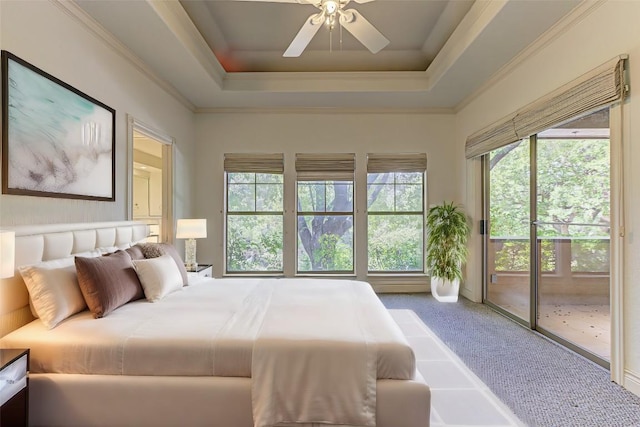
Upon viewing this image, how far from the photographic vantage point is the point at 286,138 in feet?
15.9

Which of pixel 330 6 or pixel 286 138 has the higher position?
pixel 330 6

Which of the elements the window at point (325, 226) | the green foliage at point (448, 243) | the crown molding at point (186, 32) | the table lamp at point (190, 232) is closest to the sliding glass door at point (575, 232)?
the green foliage at point (448, 243)

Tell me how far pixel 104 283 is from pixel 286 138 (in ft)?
10.9

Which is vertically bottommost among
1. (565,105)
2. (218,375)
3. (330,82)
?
(218,375)

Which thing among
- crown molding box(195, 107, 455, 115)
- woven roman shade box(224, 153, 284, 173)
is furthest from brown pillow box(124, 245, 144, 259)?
crown molding box(195, 107, 455, 115)

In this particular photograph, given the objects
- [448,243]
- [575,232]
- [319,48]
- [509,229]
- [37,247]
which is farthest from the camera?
[448,243]

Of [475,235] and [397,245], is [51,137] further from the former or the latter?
[475,235]

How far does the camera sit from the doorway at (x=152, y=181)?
153 inches

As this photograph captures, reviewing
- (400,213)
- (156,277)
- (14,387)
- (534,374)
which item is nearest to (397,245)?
(400,213)

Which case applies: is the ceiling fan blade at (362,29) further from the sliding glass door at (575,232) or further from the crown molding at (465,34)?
the sliding glass door at (575,232)

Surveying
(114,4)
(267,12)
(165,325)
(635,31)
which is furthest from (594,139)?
(114,4)

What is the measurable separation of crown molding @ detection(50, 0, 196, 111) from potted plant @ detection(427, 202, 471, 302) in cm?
380

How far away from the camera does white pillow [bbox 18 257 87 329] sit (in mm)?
1853

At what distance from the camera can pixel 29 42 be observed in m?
2.11
